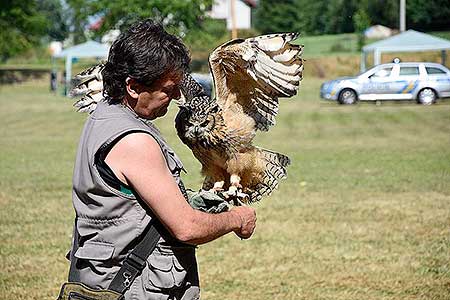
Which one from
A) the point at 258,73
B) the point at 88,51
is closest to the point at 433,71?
the point at 88,51

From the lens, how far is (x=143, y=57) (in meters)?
2.98

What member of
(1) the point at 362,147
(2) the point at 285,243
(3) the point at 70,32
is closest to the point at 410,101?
(1) the point at 362,147

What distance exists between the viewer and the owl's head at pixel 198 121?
4.01m

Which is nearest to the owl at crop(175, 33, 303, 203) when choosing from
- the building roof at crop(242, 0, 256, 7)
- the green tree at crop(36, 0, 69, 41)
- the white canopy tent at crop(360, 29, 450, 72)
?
the white canopy tent at crop(360, 29, 450, 72)

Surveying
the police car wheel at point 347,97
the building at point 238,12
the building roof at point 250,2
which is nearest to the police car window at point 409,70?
the police car wheel at point 347,97

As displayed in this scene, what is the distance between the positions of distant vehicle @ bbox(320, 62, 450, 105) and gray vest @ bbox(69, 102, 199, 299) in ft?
94.4

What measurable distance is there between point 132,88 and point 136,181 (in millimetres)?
384

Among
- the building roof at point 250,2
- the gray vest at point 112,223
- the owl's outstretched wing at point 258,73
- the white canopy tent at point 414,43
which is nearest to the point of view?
the gray vest at point 112,223

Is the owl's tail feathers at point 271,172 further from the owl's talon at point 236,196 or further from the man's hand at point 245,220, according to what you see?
the man's hand at point 245,220

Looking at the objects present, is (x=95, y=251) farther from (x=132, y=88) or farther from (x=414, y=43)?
(x=414, y=43)

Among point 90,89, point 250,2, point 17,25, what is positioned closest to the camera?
point 90,89

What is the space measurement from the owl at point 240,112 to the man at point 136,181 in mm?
850

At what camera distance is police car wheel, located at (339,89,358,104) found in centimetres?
3294

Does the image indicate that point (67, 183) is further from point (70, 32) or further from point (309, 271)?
point (70, 32)
